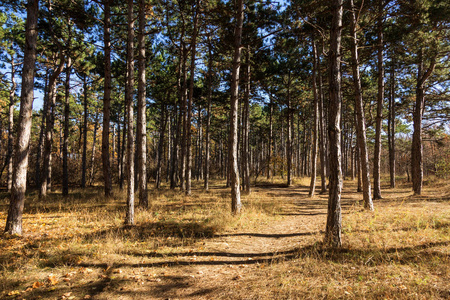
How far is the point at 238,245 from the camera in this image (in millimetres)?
5477

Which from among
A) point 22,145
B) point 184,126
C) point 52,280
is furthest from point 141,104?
point 184,126

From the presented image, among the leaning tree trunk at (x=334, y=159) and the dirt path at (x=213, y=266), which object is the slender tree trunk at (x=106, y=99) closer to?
the dirt path at (x=213, y=266)

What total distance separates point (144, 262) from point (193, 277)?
121 centimetres

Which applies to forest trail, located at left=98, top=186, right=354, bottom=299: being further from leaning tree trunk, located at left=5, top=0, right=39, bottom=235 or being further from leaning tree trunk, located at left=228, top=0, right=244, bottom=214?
leaning tree trunk, located at left=5, top=0, right=39, bottom=235

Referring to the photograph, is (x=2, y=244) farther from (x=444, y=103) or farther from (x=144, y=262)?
(x=444, y=103)

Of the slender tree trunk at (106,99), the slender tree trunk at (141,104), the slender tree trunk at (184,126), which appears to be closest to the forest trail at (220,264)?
the slender tree trunk at (141,104)

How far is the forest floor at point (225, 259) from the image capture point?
334cm

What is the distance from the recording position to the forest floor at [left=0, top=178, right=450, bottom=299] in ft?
11.0

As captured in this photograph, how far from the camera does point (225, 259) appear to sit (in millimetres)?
4680

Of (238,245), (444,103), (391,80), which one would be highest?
(391,80)

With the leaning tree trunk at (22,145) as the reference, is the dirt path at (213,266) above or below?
below

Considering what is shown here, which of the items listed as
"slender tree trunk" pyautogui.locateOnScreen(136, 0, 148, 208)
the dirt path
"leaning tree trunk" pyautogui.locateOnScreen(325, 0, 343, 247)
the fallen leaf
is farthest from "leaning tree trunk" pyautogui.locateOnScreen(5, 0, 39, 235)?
"leaning tree trunk" pyautogui.locateOnScreen(325, 0, 343, 247)

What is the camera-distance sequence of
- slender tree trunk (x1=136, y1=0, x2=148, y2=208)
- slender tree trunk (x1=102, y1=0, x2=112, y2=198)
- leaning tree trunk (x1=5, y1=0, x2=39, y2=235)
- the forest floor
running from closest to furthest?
the forest floor
leaning tree trunk (x1=5, y1=0, x2=39, y2=235)
slender tree trunk (x1=136, y1=0, x2=148, y2=208)
slender tree trunk (x1=102, y1=0, x2=112, y2=198)

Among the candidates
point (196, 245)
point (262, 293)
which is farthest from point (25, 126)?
point (262, 293)
